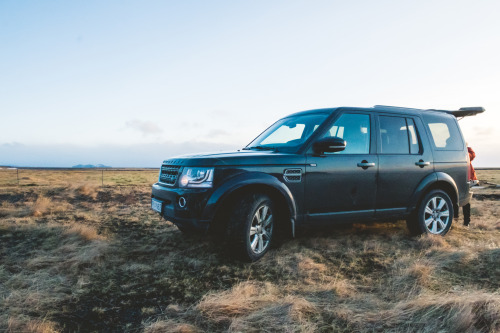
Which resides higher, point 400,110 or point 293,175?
point 400,110

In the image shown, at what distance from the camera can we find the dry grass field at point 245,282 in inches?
93.8

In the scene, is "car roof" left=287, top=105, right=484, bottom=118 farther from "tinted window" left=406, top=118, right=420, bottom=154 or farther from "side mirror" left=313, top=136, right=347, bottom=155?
"side mirror" left=313, top=136, right=347, bottom=155

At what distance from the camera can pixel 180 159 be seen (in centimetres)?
409

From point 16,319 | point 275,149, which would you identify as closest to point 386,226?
point 275,149

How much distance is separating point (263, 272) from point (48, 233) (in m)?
3.66

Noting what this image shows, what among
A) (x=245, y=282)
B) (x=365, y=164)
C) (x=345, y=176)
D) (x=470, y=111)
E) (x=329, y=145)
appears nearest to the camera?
(x=245, y=282)

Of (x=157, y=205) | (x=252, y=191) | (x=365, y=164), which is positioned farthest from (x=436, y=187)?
(x=157, y=205)

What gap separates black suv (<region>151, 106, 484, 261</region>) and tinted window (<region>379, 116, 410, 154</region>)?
0.05 feet

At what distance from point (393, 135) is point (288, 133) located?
1576mm

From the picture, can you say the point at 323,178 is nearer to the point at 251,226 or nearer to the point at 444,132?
the point at 251,226

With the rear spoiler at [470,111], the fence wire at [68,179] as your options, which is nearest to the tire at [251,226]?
the rear spoiler at [470,111]

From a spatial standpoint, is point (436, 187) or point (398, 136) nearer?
point (398, 136)

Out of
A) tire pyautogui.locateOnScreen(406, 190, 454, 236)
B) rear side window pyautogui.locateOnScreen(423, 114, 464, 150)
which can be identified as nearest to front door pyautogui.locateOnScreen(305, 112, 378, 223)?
tire pyautogui.locateOnScreen(406, 190, 454, 236)

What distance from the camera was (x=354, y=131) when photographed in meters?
4.70
